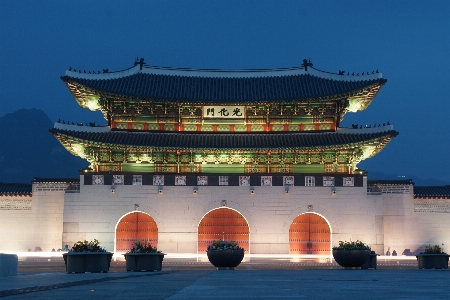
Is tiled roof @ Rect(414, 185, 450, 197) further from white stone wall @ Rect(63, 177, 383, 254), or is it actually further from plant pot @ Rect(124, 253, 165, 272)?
plant pot @ Rect(124, 253, 165, 272)

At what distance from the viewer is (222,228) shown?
128 feet

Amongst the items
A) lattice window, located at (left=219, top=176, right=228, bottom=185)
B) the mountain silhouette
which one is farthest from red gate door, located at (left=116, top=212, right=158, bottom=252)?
the mountain silhouette

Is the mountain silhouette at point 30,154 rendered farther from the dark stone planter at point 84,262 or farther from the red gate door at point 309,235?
the dark stone planter at point 84,262

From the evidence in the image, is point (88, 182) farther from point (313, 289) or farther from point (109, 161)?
point (313, 289)

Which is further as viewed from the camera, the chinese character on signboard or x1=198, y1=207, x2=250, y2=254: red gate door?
the chinese character on signboard

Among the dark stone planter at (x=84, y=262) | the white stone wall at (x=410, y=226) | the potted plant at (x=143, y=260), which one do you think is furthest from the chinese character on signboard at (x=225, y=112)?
the dark stone planter at (x=84, y=262)

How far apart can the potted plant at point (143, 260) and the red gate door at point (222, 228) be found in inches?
659

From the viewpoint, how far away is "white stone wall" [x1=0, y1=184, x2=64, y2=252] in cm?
3909

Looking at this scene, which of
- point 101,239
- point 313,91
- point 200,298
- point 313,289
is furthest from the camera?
point 313,91

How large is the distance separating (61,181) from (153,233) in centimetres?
640

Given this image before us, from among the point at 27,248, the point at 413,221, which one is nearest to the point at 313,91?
the point at 413,221

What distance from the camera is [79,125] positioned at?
129 feet

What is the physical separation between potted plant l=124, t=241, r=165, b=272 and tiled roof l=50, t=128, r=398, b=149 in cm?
1677

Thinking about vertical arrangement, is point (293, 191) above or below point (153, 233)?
above
